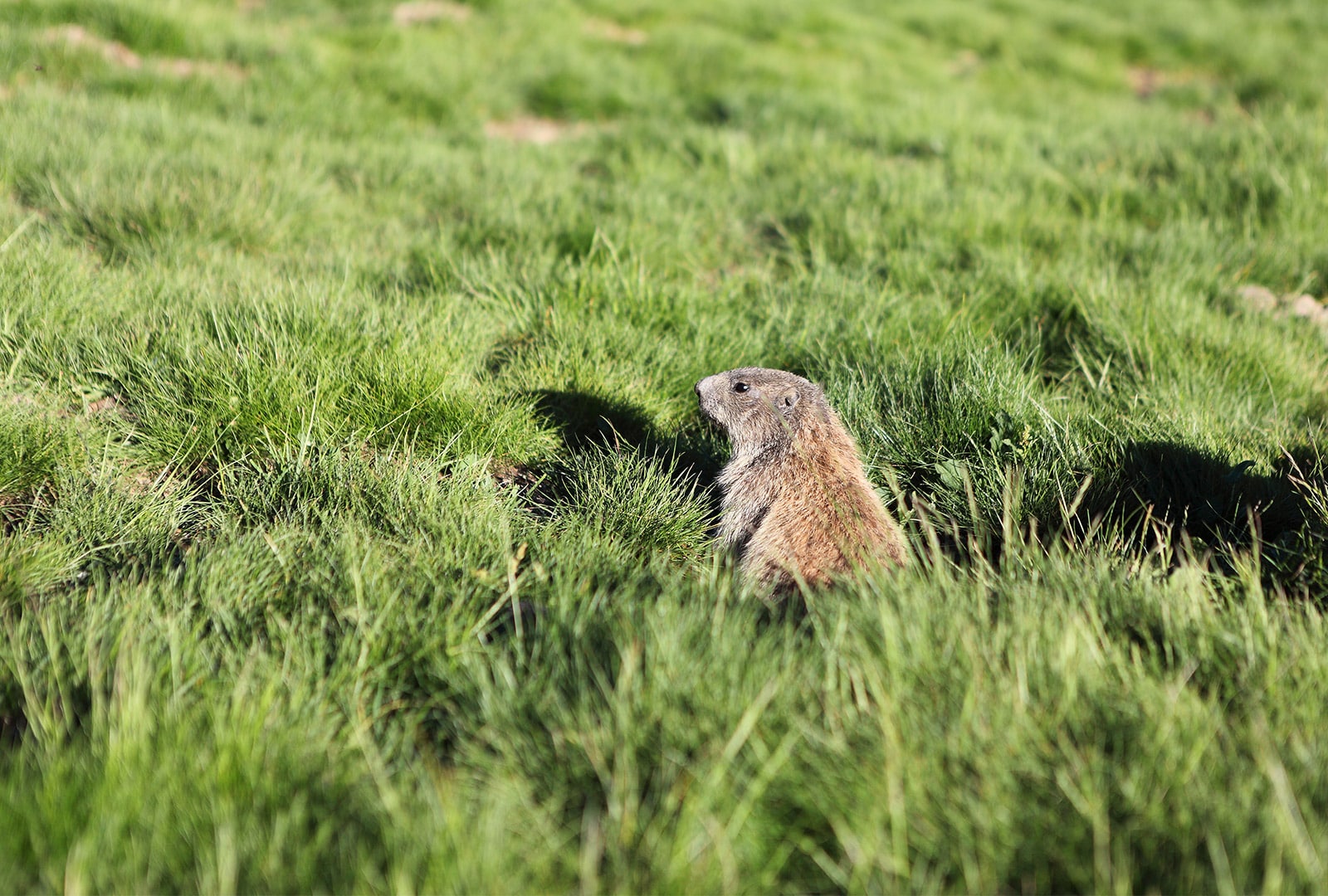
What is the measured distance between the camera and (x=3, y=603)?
217 cm

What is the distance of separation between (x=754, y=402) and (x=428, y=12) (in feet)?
21.5

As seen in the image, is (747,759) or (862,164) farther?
(862,164)

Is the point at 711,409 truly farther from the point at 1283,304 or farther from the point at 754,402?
the point at 1283,304

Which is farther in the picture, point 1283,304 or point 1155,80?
point 1155,80

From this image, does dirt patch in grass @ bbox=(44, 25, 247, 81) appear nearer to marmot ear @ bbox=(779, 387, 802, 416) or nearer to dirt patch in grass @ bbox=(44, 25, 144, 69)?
dirt patch in grass @ bbox=(44, 25, 144, 69)

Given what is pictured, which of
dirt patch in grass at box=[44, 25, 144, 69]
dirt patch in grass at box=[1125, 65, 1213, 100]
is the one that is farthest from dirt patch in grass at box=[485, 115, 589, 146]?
dirt patch in grass at box=[1125, 65, 1213, 100]

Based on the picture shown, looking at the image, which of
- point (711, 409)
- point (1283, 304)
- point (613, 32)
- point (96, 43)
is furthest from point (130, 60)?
point (1283, 304)

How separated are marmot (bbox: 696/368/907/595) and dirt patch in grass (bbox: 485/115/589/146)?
3958mm

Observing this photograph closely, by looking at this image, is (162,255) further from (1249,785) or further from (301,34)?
(1249,785)

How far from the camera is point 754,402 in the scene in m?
3.30

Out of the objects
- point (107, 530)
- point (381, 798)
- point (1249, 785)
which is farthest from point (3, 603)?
point (1249, 785)

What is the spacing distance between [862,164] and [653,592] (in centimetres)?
424

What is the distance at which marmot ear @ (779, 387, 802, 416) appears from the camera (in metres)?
3.27

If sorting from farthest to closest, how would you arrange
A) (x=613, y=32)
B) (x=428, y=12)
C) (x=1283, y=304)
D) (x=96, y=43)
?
(x=613, y=32) < (x=428, y=12) < (x=96, y=43) < (x=1283, y=304)
